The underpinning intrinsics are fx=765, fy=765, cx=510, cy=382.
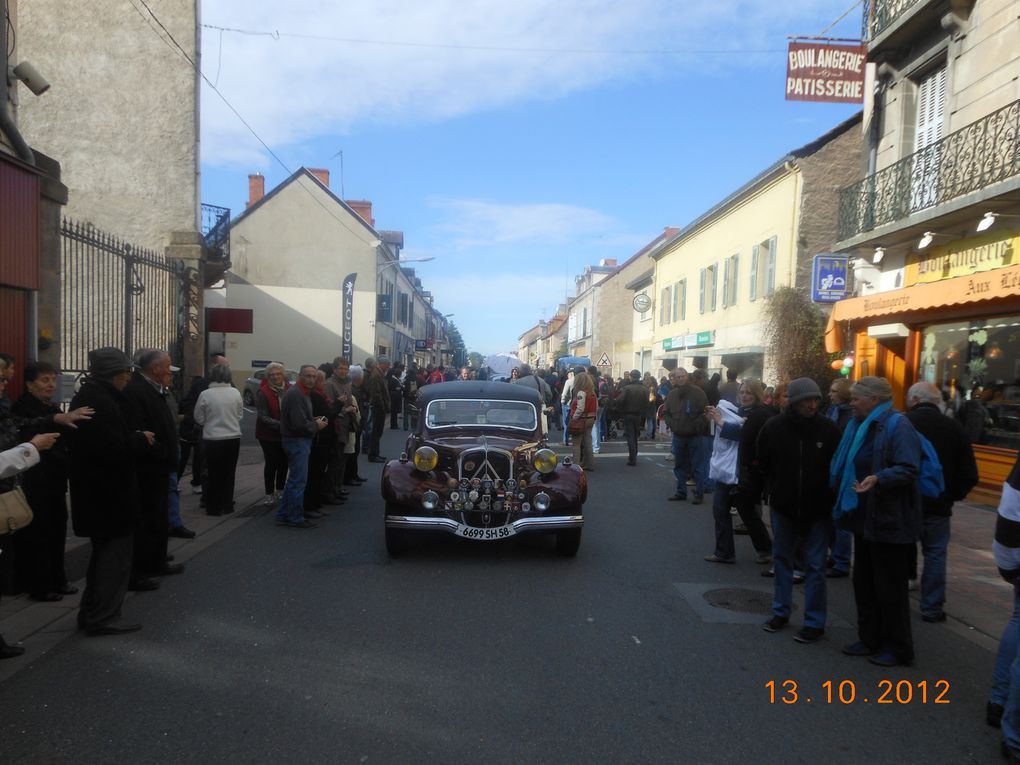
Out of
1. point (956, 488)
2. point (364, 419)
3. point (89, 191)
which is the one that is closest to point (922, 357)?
point (956, 488)

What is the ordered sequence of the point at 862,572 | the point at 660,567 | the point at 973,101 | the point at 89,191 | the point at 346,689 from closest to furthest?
the point at 346,689
the point at 862,572
the point at 660,567
the point at 973,101
the point at 89,191

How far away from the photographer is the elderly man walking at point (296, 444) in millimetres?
8258

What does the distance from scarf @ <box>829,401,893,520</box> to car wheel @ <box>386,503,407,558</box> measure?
12.3ft

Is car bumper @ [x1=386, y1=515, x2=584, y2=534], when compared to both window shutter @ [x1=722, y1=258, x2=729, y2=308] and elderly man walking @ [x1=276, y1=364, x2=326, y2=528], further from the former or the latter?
window shutter @ [x1=722, y1=258, x2=729, y2=308]

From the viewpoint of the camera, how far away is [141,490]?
5926mm

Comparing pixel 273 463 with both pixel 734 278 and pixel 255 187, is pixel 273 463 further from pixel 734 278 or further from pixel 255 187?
pixel 255 187

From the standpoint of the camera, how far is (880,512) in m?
4.66

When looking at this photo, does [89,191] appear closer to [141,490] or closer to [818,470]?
[141,490]

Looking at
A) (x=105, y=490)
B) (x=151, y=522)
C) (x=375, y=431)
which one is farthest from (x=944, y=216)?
(x=105, y=490)

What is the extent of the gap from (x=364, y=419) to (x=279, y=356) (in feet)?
73.5

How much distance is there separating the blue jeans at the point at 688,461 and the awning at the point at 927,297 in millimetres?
4260

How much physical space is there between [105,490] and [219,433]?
3.67 metres

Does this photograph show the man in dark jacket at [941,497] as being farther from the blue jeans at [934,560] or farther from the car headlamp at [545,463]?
the car headlamp at [545,463]

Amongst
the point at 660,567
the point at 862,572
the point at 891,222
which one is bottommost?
the point at 660,567
